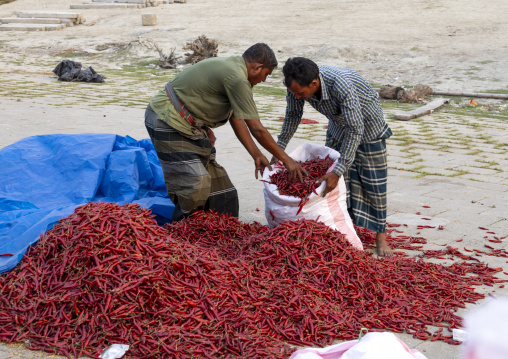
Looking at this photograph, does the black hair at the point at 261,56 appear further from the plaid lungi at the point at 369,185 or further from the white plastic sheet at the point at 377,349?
the white plastic sheet at the point at 377,349

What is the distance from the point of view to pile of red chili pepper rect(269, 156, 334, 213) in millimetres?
4480

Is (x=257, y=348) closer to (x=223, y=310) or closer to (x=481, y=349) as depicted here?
(x=223, y=310)

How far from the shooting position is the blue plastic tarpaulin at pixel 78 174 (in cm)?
551

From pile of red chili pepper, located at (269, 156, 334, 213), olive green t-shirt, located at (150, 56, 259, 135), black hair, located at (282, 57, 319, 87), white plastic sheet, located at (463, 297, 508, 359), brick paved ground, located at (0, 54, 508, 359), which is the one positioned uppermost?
white plastic sheet, located at (463, 297, 508, 359)

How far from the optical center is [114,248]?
11.5 ft

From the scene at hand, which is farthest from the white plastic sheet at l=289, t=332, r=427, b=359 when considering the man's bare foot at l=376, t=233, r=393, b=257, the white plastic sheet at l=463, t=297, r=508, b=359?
the man's bare foot at l=376, t=233, r=393, b=257

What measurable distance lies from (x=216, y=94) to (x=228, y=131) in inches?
211

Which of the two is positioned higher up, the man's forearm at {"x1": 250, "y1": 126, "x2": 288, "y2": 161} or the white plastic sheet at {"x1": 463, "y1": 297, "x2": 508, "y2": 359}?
the white plastic sheet at {"x1": 463, "y1": 297, "x2": 508, "y2": 359}

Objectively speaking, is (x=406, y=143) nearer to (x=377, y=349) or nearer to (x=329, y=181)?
(x=329, y=181)

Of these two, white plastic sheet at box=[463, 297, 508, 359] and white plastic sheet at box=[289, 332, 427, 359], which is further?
white plastic sheet at box=[289, 332, 427, 359]

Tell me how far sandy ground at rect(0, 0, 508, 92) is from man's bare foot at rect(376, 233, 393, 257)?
1206 cm

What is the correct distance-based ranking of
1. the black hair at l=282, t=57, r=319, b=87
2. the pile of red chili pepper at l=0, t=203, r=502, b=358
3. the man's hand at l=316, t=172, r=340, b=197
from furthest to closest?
the man's hand at l=316, t=172, r=340, b=197
the black hair at l=282, t=57, r=319, b=87
the pile of red chili pepper at l=0, t=203, r=502, b=358

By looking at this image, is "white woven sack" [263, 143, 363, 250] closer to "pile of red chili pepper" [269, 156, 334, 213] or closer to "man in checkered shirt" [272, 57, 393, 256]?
"pile of red chili pepper" [269, 156, 334, 213]

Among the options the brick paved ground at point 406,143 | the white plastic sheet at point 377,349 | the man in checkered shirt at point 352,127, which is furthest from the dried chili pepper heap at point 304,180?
the white plastic sheet at point 377,349
